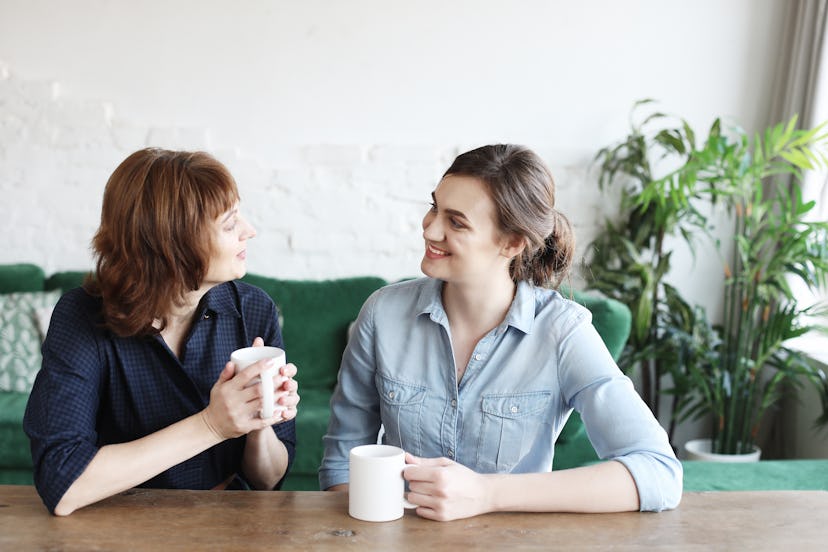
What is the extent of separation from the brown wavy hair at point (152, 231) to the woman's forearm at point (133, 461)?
0.24m

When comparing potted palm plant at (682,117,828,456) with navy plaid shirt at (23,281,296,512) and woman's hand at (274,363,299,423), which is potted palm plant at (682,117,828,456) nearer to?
navy plaid shirt at (23,281,296,512)

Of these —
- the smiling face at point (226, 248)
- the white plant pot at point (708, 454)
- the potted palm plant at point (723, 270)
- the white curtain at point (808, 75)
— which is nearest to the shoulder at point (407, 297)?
the smiling face at point (226, 248)

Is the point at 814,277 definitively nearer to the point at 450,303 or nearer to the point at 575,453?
the point at 575,453

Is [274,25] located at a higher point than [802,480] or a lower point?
higher

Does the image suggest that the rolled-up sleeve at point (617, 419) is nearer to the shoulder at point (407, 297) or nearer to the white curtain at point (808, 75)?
the shoulder at point (407, 297)

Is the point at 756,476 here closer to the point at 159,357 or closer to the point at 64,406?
the point at 159,357

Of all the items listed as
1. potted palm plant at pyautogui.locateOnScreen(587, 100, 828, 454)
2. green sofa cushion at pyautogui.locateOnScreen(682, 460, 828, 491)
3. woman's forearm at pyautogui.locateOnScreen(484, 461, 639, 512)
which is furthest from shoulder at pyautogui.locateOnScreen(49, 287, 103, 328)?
potted palm plant at pyautogui.locateOnScreen(587, 100, 828, 454)

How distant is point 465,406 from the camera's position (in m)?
1.56

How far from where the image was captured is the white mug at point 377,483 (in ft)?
3.90

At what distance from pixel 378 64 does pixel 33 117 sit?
154 cm

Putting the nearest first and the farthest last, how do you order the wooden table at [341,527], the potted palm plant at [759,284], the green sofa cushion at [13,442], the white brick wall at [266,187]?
the wooden table at [341,527]
the green sofa cushion at [13,442]
the potted palm plant at [759,284]
the white brick wall at [266,187]

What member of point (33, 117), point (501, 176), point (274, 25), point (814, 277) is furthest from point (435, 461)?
point (33, 117)

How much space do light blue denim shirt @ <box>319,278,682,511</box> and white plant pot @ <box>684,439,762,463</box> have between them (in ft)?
6.47

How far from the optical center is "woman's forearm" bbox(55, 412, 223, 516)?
125 centimetres
